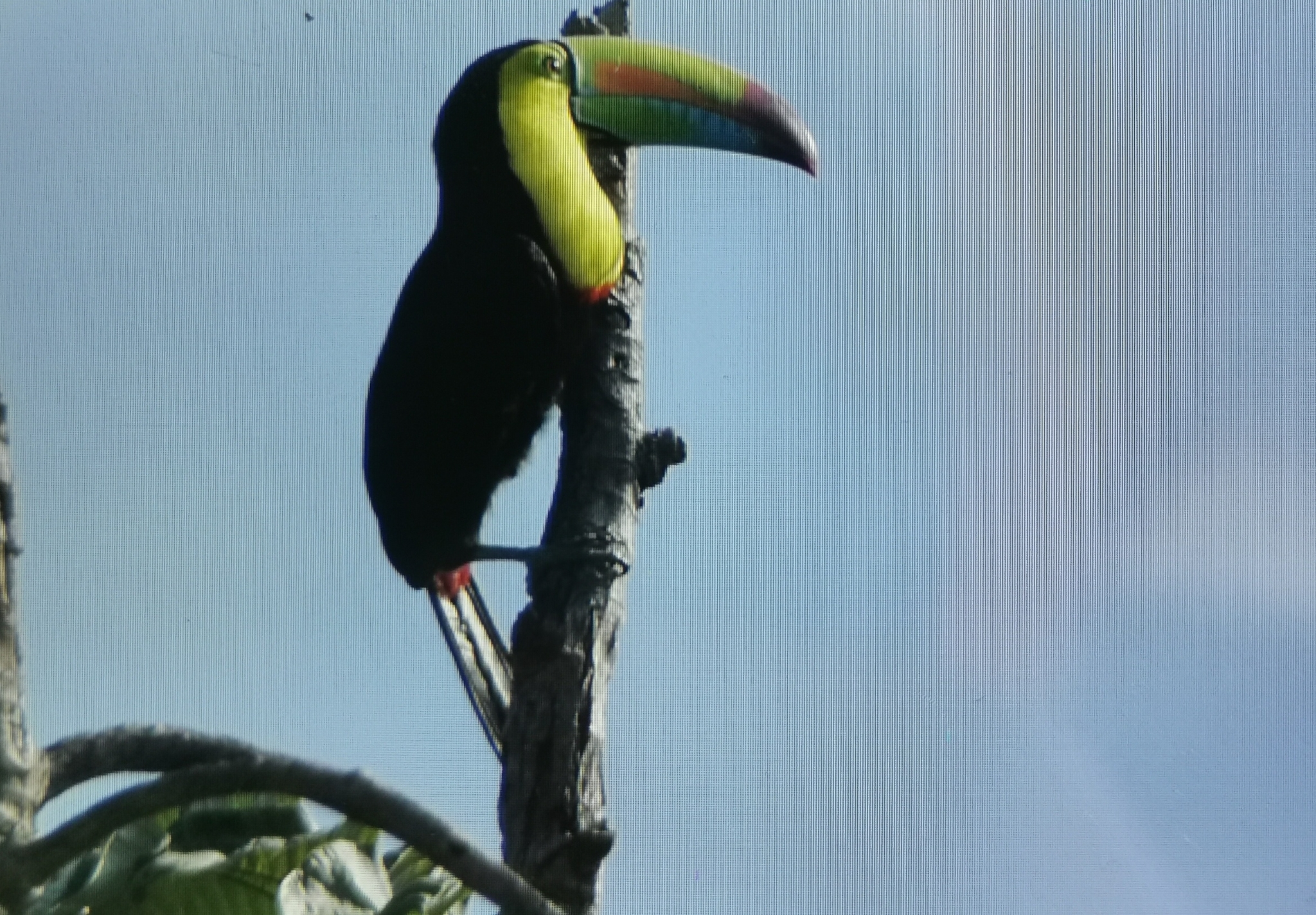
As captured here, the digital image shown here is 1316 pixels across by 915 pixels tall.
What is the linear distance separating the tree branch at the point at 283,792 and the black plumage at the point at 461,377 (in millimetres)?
1109

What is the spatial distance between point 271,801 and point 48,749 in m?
0.12

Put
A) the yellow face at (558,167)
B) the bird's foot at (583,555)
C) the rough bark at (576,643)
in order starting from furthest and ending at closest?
the yellow face at (558,167) < the bird's foot at (583,555) < the rough bark at (576,643)

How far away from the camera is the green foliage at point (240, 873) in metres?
0.75

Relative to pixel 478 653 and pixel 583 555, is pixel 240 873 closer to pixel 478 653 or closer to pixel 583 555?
pixel 583 555

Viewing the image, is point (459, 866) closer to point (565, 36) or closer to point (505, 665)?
point (505, 665)

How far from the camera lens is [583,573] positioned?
152 cm

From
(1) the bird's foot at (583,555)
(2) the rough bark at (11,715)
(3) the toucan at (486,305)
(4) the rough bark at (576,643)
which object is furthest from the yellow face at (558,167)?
(2) the rough bark at (11,715)

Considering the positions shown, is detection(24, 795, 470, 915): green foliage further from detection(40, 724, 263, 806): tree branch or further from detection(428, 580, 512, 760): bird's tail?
detection(428, 580, 512, 760): bird's tail

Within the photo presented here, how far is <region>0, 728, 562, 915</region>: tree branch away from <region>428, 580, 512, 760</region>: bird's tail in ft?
2.73

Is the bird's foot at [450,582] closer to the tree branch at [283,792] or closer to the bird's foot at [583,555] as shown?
the bird's foot at [583,555]

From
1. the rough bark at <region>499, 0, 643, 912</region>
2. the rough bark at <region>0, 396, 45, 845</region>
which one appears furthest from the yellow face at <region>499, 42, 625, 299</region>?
the rough bark at <region>0, 396, 45, 845</region>

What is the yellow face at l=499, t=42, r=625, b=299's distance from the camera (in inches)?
72.1

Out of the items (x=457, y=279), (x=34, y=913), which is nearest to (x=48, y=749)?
(x=34, y=913)

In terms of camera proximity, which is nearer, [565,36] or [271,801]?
[271,801]
